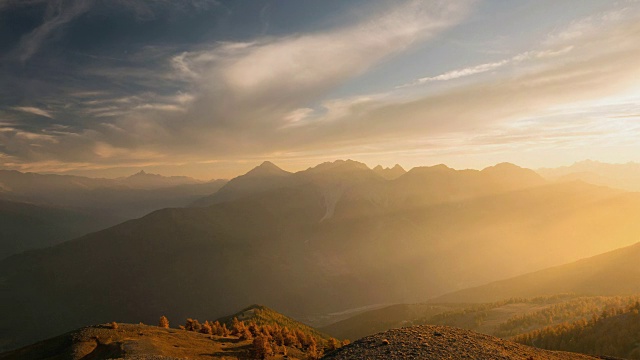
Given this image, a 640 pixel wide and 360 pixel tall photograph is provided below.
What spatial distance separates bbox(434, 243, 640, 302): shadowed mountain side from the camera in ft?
286

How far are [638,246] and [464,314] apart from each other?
2649 inches

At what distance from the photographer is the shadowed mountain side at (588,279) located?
286ft

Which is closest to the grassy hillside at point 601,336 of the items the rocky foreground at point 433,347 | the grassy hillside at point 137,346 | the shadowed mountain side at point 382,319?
the rocky foreground at point 433,347

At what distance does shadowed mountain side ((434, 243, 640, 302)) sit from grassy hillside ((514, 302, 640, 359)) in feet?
173

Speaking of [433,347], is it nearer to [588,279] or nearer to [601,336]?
[601,336]

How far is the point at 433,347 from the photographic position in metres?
20.6

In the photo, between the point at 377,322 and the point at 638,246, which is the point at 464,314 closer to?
the point at 377,322

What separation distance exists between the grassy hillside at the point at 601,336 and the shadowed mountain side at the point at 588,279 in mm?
52651

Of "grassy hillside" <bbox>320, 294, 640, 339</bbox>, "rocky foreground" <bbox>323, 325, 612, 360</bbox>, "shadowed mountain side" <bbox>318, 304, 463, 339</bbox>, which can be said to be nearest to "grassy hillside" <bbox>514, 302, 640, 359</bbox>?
"grassy hillside" <bbox>320, 294, 640, 339</bbox>

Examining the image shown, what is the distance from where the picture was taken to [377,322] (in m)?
113

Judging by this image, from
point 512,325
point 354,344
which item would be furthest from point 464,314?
point 354,344

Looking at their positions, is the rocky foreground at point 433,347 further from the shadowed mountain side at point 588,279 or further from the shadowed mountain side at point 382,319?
the shadowed mountain side at point 382,319

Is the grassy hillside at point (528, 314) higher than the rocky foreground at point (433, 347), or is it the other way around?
the rocky foreground at point (433, 347)

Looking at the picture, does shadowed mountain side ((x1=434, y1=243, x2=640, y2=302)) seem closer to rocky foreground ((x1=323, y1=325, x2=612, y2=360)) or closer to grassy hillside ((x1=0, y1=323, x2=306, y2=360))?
rocky foreground ((x1=323, y1=325, x2=612, y2=360))
